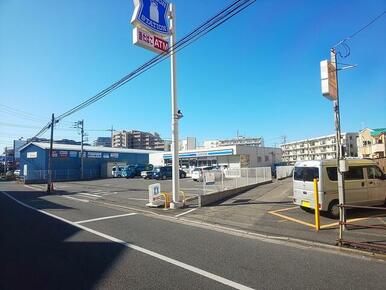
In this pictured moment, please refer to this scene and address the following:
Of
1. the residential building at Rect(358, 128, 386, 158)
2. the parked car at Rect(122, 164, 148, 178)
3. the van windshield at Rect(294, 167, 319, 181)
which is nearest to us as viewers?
the van windshield at Rect(294, 167, 319, 181)

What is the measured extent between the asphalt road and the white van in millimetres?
3802

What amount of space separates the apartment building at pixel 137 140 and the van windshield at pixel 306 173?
120 m

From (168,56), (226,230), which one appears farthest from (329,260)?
(168,56)

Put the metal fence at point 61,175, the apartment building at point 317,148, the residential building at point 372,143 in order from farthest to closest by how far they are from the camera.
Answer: the apartment building at point 317,148
the residential building at point 372,143
the metal fence at point 61,175

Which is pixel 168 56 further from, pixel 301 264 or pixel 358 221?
pixel 301 264

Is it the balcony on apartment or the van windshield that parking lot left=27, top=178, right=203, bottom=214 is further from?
the balcony on apartment

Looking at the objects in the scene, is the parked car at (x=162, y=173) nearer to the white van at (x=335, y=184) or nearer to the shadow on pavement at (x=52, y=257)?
the white van at (x=335, y=184)

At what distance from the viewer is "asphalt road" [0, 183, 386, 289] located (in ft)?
18.6

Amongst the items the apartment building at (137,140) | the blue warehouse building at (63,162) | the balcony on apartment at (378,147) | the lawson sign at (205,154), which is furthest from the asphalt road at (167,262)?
the apartment building at (137,140)

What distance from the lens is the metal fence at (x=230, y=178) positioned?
18.4 metres

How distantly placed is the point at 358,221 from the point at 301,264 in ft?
17.9

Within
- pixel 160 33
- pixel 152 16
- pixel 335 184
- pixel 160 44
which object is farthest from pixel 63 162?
pixel 335 184

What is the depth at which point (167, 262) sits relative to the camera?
6.96 meters

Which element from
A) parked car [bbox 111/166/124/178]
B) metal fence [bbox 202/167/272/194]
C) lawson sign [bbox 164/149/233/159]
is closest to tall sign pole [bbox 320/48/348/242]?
metal fence [bbox 202/167/272/194]
